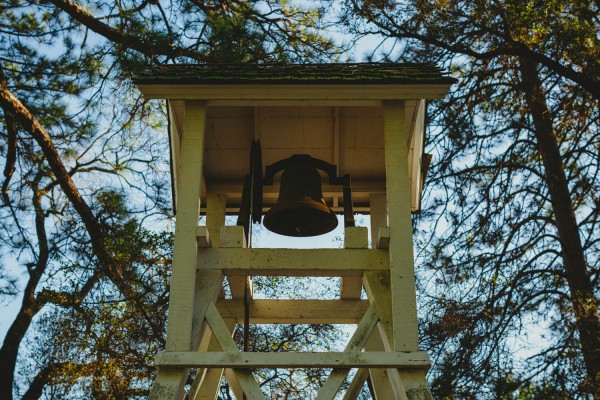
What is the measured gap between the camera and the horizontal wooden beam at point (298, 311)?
450 cm

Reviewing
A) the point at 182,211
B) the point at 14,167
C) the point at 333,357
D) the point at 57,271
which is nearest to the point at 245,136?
the point at 182,211

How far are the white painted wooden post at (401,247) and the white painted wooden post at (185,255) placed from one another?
950mm

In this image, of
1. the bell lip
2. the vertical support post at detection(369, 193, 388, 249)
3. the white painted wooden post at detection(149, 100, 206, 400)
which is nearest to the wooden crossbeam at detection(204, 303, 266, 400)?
the white painted wooden post at detection(149, 100, 206, 400)

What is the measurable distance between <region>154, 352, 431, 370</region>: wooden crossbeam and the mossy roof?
1.39 metres

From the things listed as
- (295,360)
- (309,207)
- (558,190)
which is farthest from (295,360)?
(558,190)

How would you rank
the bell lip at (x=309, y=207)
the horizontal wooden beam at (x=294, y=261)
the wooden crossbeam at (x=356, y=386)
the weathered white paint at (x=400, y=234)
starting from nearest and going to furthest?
1. the weathered white paint at (x=400, y=234)
2. the horizontal wooden beam at (x=294, y=261)
3. the bell lip at (x=309, y=207)
4. the wooden crossbeam at (x=356, y=386)

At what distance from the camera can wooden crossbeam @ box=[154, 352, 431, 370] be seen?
3137mm

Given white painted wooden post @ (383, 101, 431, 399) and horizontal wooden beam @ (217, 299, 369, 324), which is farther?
horizontal wooden beam @ (217, 299, 369, 324)

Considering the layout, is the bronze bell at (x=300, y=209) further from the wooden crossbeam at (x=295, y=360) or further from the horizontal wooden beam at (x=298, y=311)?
the wooden crossbeam at (x=295, y=360)

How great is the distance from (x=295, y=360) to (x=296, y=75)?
153 centimetres

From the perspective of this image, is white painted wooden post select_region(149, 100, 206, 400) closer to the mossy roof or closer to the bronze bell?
the mossy roof

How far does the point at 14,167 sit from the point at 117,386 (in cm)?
378

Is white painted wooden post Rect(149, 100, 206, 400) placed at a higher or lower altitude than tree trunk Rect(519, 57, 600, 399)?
lower

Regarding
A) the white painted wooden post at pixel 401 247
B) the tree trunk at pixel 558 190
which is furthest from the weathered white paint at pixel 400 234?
the tree trunk at pixel 558 190
